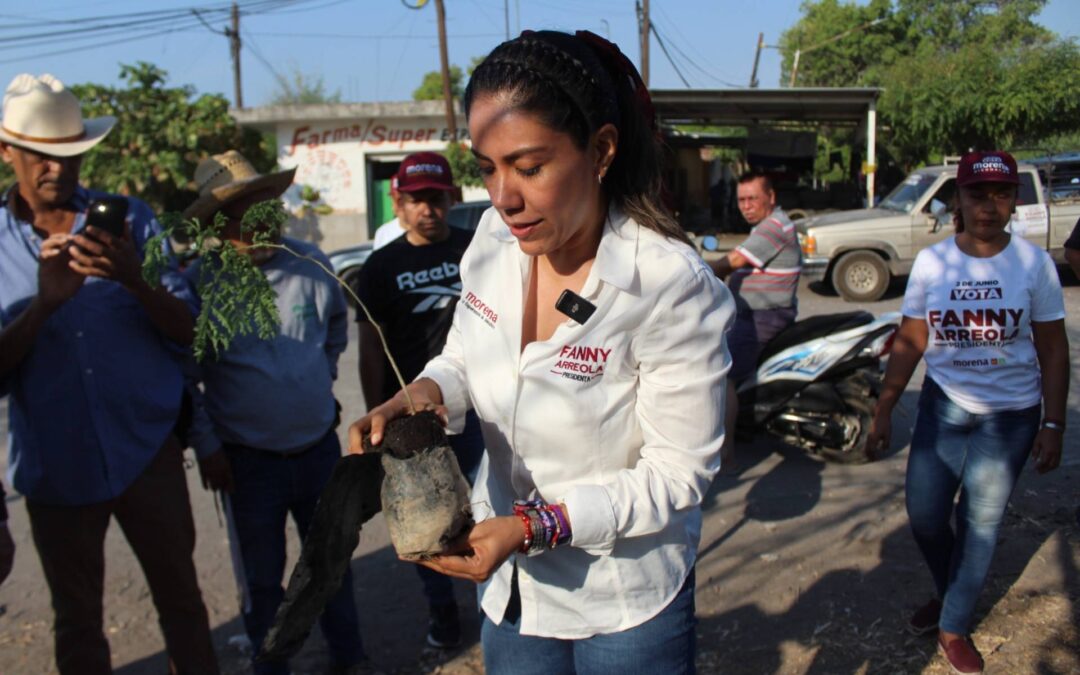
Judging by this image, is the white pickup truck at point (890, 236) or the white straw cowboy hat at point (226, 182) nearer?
the white straw cowboy hat at point (226, 182)

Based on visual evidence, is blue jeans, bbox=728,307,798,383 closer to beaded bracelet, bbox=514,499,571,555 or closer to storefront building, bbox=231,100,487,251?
beaded bracelet, bbox=514,499,571,555

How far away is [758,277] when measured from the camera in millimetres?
5645

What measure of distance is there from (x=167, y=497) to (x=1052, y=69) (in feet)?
67.2

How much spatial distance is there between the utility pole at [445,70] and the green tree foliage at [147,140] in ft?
18.2

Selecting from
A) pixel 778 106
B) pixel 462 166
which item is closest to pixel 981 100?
pixel 778 106

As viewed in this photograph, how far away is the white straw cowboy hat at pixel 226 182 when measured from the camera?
10.5ft

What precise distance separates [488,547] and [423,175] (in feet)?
8.88

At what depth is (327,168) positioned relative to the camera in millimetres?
22500

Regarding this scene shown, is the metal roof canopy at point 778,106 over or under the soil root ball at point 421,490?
over

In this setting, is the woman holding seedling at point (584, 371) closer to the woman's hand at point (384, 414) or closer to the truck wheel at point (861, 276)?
the woman's hand at point (384, 414)

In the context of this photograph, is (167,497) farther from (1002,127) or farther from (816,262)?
(1002,127)

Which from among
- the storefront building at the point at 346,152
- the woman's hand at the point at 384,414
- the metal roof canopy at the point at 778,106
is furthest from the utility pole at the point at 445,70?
the woman's hand at the point at 384,414

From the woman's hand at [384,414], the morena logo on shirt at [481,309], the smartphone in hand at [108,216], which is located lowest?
the woman's hand at [384,414]

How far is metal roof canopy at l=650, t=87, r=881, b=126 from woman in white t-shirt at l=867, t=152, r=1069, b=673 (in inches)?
600
